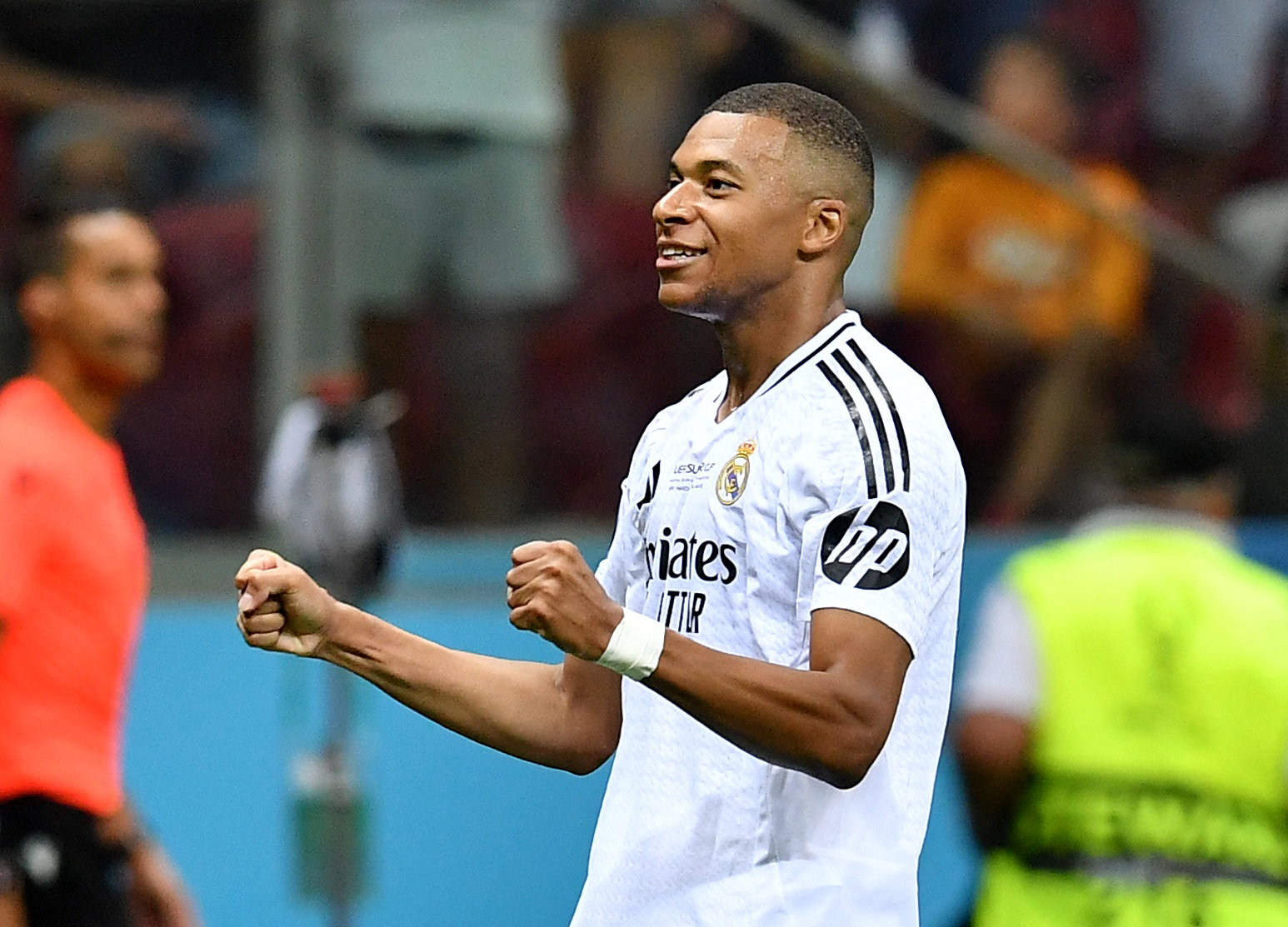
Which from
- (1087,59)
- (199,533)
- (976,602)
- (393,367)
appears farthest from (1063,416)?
(199,533)

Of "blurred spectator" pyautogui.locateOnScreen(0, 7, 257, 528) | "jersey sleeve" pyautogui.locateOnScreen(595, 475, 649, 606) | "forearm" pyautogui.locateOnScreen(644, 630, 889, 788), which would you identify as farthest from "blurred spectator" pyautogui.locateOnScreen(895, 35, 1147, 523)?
"forearm" pyautogui.locateOnScreen(644, 630, 889, 788)

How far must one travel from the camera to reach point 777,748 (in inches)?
105

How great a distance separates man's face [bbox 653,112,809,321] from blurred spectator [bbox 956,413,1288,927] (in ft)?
4.59

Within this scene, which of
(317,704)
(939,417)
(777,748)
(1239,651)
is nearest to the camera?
(777,748)

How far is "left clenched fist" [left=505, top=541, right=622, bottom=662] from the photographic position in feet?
8.55

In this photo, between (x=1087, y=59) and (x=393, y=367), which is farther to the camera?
(x=1087, y=59)

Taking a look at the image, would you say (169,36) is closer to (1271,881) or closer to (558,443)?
(558,443)

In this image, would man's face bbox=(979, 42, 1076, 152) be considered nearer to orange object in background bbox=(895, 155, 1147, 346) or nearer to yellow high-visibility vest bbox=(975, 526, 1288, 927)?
orange object in background bbox=(895, 155, 1147, 346)

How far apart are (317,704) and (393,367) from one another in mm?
950

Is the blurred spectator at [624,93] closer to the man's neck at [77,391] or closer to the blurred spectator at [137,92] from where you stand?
the blurred spectator at [137,92]

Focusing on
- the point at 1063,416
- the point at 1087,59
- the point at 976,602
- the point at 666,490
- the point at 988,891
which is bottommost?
the point at 988,891

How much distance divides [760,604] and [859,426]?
257 mm

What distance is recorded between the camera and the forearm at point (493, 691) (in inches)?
113

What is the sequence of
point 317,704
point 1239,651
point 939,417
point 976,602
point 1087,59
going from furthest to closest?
point 1087,59
point 976,602
point 317,704
point 1239,651
point 939,417
